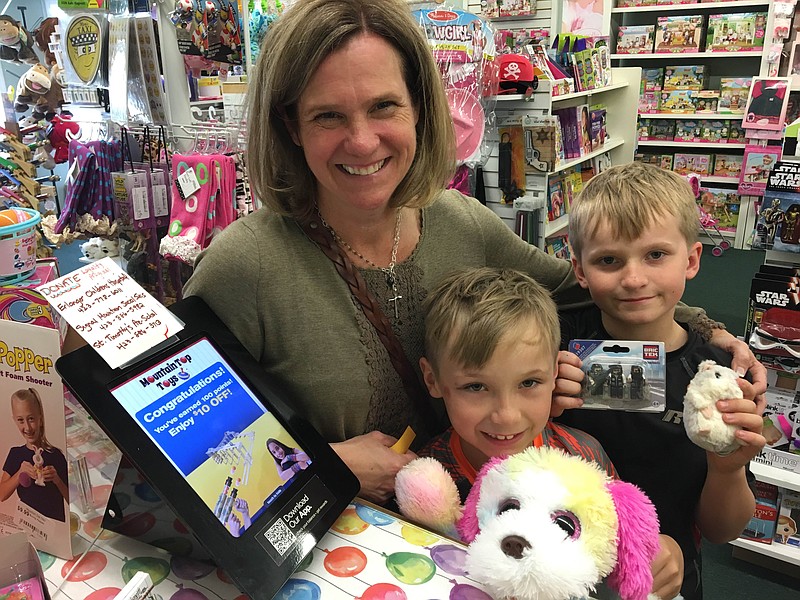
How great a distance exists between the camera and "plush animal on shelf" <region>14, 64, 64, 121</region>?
3.50 metres

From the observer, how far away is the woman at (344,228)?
43.2 inches

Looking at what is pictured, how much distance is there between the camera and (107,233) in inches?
99.3

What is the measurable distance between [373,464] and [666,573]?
50 cm

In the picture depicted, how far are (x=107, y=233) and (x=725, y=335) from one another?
2273 mm

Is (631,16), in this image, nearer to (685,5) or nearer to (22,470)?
(685,5)

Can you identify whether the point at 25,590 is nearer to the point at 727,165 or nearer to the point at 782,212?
the point at 782,212

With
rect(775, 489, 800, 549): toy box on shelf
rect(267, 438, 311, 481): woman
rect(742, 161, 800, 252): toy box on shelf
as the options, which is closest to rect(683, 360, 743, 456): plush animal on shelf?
rect(267, 438, 311, 481): woman

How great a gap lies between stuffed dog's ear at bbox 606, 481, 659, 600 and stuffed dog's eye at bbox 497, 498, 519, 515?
0.44 ft

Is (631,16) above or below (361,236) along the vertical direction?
above

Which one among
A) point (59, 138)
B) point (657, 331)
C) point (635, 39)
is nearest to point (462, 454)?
point (657, 331)

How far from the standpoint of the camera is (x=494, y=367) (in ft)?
3.43

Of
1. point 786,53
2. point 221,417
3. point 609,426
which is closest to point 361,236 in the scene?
point 221,417

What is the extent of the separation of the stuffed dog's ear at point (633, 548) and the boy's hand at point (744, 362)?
0.41 m

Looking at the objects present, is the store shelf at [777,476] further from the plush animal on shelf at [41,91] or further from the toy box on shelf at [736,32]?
the toy box on shelf at [736,32]
